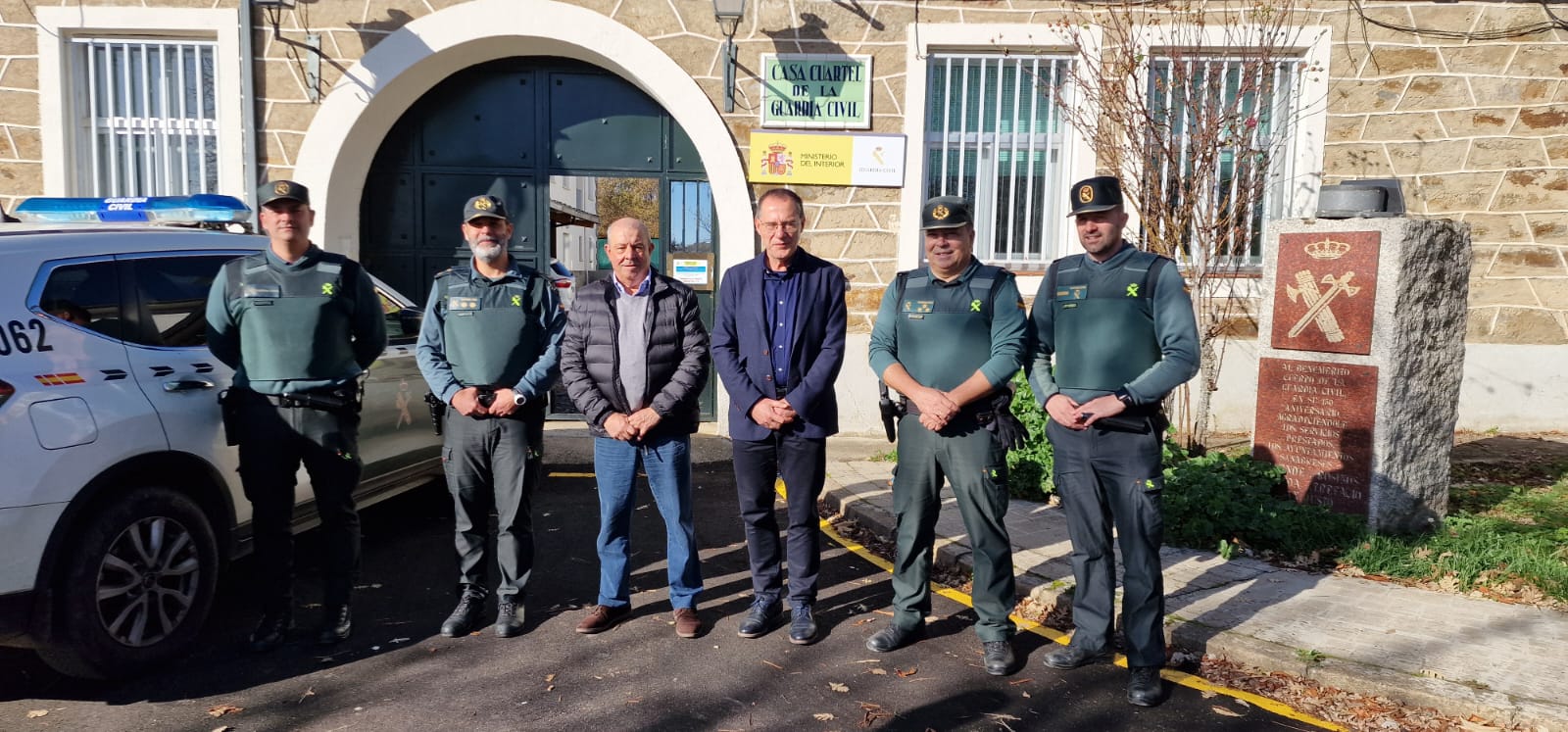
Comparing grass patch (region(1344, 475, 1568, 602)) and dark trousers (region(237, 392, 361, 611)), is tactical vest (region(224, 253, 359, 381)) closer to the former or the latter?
dark trousers (region(237, 392, 361, 611))

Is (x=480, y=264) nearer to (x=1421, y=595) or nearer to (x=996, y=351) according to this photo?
(x=996, y=351)

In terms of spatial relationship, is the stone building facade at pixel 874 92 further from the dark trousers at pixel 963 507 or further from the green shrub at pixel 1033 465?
the dark trousers at pixel 963 507

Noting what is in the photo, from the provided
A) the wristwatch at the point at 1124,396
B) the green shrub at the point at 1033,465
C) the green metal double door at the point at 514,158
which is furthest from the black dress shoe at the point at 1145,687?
the green metal double door at the point at 514,158

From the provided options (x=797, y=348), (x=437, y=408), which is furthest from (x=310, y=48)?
(x=797, y=348)

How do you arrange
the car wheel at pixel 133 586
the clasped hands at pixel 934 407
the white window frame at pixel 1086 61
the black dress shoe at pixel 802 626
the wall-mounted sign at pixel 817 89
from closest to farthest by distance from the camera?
1. the car wheel at pixel 133 586
2. the clasped hands at pixel 934 407
3. the black dress shoe at pixel 802 626
4. the white window frame at pixel 1086 61
5. the wall-mounted sign at pixel 817 89

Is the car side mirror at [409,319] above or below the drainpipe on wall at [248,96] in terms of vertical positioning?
below

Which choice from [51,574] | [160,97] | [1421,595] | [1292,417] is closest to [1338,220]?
[1292,417]

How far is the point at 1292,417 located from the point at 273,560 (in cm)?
551

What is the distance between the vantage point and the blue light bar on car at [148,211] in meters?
4.71

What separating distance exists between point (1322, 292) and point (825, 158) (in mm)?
4356

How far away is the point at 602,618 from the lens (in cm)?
425

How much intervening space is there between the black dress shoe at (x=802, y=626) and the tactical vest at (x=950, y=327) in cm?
112

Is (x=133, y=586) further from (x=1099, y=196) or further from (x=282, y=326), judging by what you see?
(x=1099, y=196)

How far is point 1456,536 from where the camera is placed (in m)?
5.31
